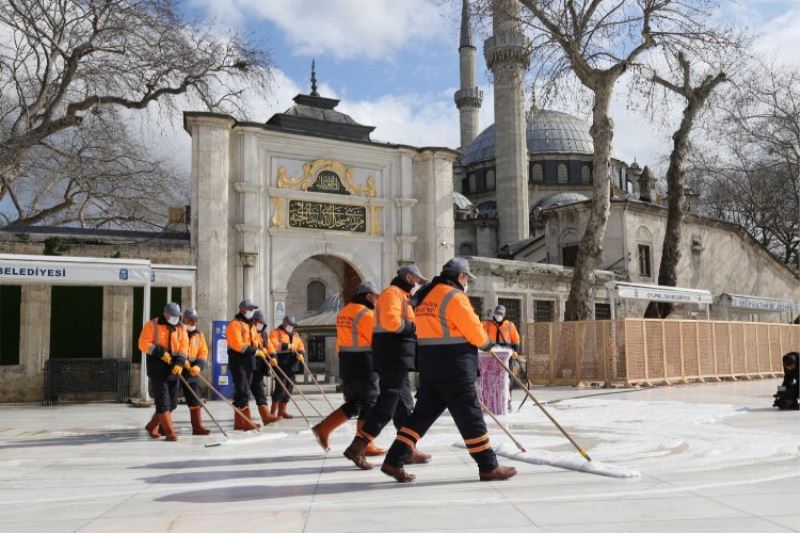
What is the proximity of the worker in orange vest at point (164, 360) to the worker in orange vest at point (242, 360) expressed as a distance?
0.94 metres

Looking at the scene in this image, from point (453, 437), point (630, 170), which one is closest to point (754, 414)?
point (453, 437)

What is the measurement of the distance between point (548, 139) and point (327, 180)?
43658 millimetres

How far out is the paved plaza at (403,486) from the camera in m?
4.66

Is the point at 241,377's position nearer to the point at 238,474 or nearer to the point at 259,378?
the point at 259,378

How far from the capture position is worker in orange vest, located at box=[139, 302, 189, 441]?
9.60 meters

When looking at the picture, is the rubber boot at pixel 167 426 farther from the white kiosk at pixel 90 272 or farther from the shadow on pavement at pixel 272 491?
the white kiosk at pixel 90 272

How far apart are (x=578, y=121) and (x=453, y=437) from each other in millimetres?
57220

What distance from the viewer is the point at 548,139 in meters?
59.7

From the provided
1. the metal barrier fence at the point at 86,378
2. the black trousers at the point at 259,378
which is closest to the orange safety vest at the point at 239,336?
the black trousers at the point at 259,378

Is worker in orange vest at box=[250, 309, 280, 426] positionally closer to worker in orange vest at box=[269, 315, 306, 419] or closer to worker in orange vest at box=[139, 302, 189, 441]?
worker in orange vest at box=[269, 315, 306, 419]

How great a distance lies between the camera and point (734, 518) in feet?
14.8

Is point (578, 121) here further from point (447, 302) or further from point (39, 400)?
Result: point (447, 302)

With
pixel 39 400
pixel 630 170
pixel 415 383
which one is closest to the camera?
pixel 39 400

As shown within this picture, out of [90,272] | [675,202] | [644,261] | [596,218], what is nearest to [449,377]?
[90,272]
